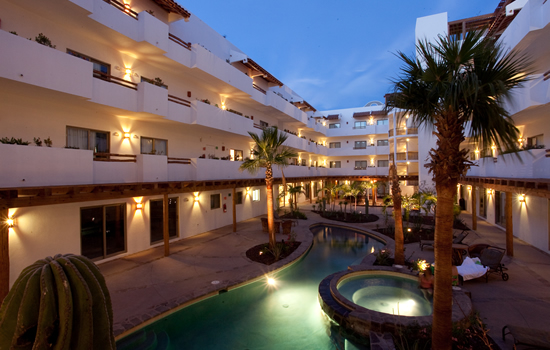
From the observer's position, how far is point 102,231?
1114 centimetres

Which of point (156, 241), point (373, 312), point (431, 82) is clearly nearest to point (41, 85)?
point (156, 241)

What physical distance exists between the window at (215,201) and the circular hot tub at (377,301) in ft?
34.6

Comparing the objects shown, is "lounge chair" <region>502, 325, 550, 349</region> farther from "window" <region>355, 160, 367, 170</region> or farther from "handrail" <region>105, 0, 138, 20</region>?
"window" <region>355, 160, 367, 170</region>

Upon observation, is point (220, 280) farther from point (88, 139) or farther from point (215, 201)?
point (215, 201)

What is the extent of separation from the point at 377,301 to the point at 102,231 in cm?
1074

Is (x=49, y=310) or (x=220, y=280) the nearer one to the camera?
(x=49, y=310)

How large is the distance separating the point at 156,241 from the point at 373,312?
1088cm

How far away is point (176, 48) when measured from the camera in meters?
13.3

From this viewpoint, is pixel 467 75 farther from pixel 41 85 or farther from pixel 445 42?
pixel 41 85

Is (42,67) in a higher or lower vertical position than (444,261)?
higher

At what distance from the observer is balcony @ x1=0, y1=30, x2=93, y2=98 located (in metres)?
7.48

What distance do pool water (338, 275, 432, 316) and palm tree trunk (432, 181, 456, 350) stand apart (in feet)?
7.93

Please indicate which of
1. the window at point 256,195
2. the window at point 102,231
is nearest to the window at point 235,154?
the window at point 256,195

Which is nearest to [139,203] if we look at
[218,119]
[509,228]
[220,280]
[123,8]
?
[220,280]
